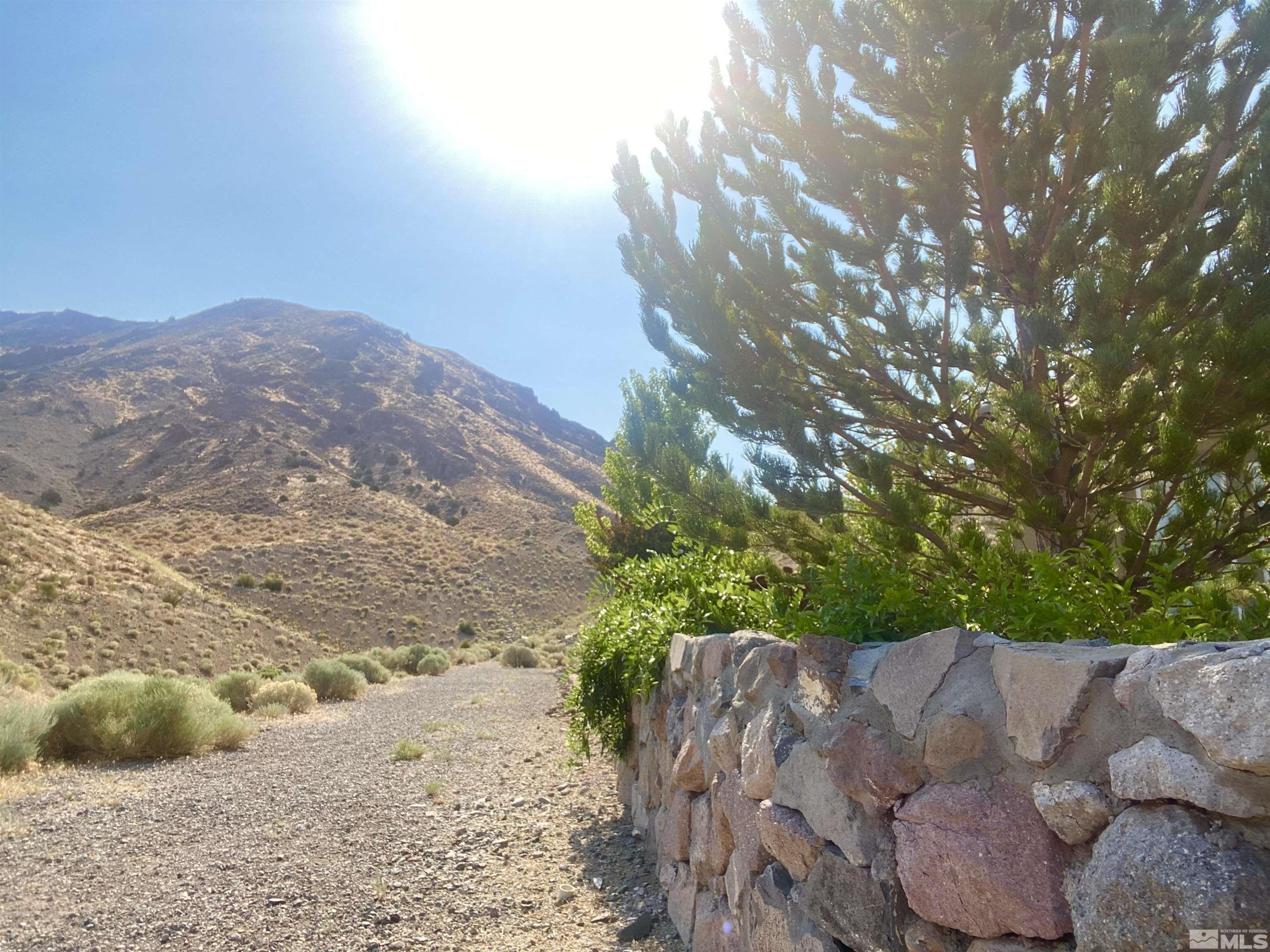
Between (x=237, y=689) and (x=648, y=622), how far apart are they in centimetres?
1097

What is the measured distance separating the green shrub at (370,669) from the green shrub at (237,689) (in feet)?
17.1

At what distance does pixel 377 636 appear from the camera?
29266mm

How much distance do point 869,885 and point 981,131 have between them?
438 centimetres

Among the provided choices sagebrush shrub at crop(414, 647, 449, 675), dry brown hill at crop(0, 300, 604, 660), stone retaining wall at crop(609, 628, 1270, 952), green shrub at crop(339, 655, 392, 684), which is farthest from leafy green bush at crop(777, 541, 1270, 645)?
dry brown hill at crop(0, 300, 604, 660)

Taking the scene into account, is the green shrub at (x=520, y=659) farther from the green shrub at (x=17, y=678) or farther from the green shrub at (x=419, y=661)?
the green shrub at (x=17, y=678)

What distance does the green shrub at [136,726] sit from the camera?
8664 millimetres

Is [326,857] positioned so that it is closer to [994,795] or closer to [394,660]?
[994,795]

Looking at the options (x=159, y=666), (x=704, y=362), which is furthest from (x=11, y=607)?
(x=704, y=362)

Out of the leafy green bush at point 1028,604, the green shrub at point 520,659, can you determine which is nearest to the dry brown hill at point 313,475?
the green shrub at point 520,659

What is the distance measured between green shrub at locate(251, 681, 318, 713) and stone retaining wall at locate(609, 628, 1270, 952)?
12.3 meters

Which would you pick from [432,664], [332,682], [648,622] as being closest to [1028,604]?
[648,622]

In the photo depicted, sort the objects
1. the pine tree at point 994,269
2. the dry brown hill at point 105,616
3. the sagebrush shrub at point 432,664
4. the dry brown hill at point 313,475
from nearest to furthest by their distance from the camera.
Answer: the pine tree at point 994,269 → the dry brown hill at point 105,616 → the sagebrush shrub at point 432,664 → the dry brown hill at point 313,475

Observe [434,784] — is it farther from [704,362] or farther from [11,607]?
[11,607]
